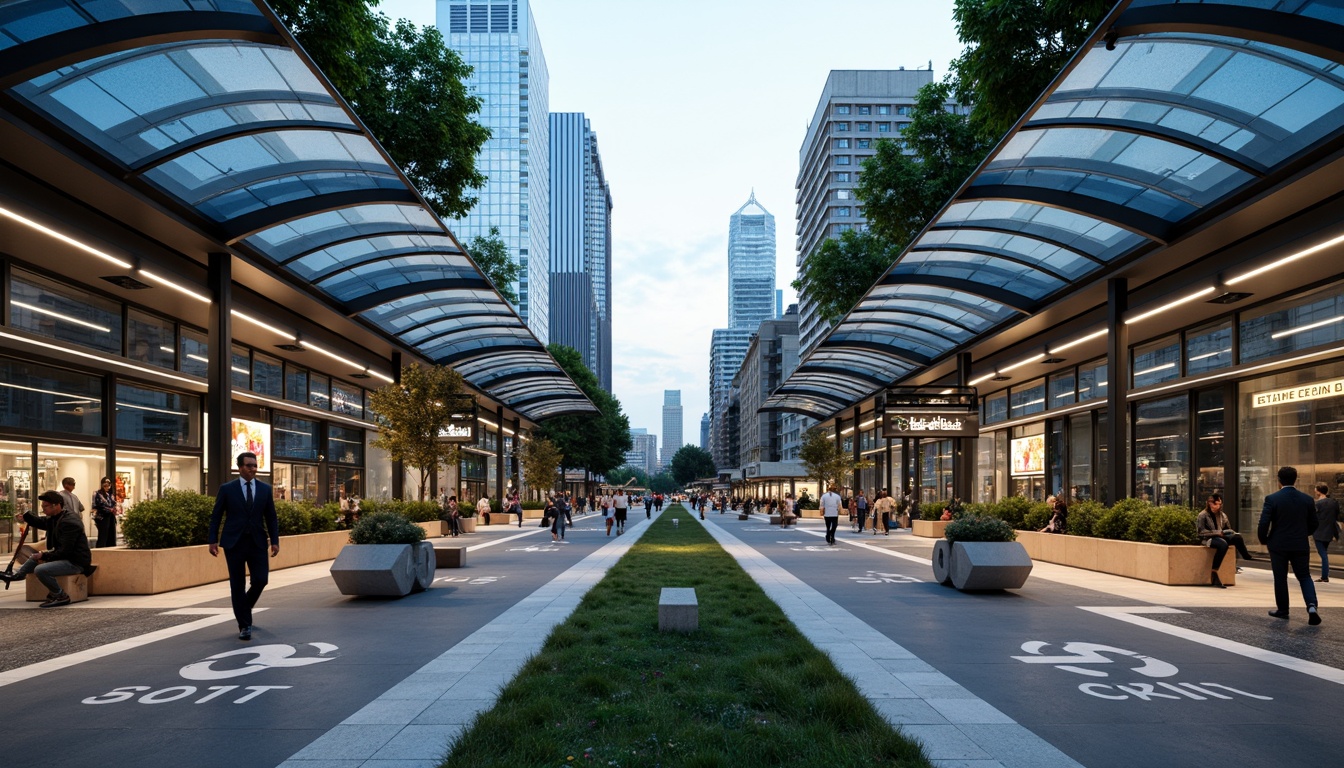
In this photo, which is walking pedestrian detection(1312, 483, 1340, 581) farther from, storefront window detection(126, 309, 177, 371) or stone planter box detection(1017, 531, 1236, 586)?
storefront window detection(126, 309, 177, 371)

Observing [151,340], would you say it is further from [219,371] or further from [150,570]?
[150,570]

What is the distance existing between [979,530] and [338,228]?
13343mm

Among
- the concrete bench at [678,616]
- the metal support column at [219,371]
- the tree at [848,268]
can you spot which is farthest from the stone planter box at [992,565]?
the tree at [848,268]

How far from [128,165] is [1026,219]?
51.2 ft

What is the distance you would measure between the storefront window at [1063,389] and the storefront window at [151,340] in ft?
83.3

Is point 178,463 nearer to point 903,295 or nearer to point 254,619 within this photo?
point 254,619

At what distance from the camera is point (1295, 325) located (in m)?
17.5

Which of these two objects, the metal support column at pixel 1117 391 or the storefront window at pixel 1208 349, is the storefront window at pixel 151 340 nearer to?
the metal support column at pixel 1117 391

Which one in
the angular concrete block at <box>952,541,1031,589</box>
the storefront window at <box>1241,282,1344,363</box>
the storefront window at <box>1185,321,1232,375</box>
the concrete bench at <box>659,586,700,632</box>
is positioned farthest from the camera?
the storefront window at <box>1185,321,1232,375</box>

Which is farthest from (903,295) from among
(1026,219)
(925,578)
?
(925,578)

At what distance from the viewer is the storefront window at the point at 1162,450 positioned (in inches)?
851

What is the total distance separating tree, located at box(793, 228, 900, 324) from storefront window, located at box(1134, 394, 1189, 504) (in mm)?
17171

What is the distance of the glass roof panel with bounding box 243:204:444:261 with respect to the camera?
17.1 meters

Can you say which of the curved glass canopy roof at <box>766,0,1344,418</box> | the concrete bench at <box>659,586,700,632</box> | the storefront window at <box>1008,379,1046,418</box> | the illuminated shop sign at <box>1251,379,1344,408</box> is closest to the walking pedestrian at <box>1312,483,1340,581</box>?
the illuminated shop sign at <box>1251,379,1344,408</box>
